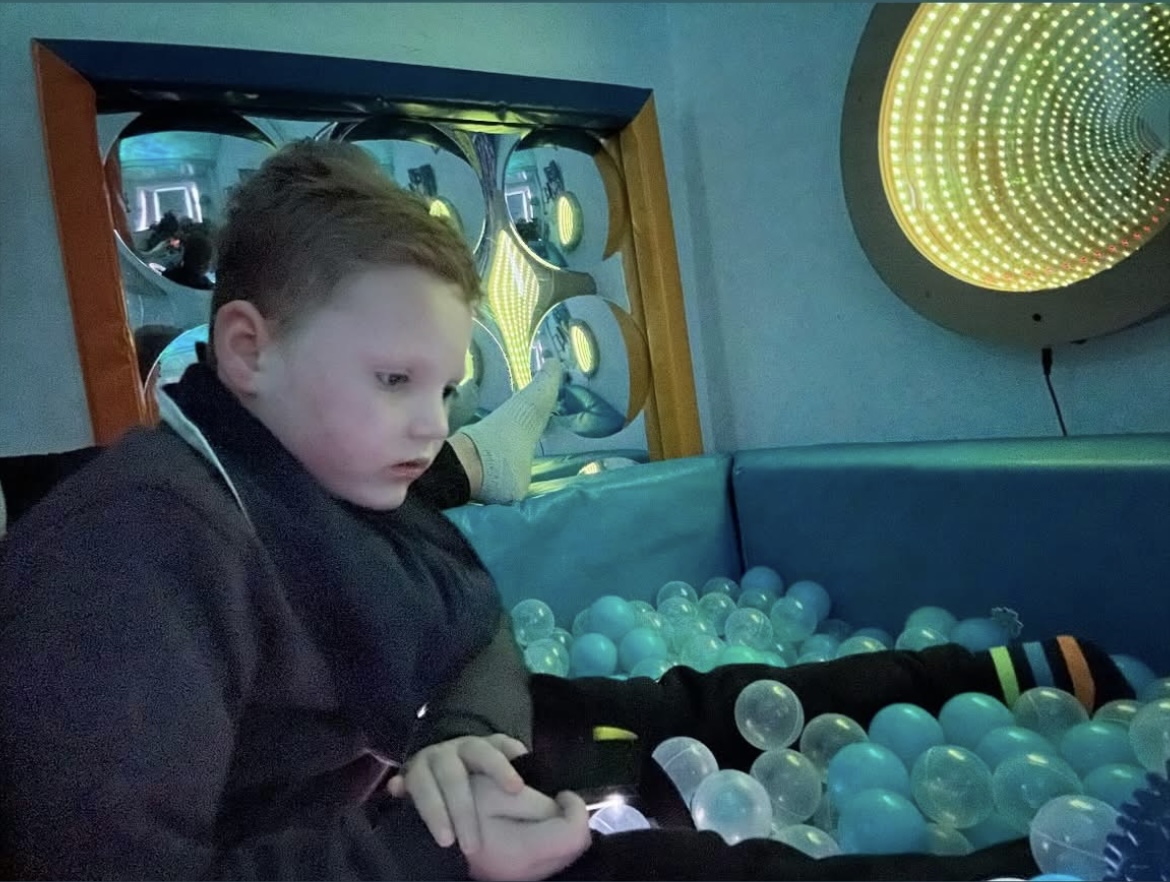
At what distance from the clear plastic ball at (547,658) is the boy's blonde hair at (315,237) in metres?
0.42

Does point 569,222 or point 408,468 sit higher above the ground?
point 569,222

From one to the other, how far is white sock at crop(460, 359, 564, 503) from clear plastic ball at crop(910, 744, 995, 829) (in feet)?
1.89

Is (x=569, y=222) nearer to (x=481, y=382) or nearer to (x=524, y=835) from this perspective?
(x=481, y=382)

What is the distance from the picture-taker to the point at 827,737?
2.29 feet

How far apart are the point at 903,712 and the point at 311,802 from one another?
17.7 inches

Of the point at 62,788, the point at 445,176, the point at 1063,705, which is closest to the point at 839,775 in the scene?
the point at 1063,705

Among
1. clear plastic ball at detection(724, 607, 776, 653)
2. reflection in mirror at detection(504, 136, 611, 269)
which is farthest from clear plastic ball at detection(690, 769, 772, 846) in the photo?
reflection in mirror at detection(504, 136, 611, 269)

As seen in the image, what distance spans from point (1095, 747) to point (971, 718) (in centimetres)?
9

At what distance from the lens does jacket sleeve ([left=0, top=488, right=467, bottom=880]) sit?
389mm

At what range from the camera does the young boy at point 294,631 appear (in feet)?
1.31

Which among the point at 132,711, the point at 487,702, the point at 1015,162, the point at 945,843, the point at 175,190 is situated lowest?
the point at 945,843

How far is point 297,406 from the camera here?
54cm

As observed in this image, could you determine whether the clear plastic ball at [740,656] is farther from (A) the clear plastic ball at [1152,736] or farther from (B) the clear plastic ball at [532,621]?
(A) the clear plastic ball at [1152,736]

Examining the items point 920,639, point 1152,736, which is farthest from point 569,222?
point 1152,736
